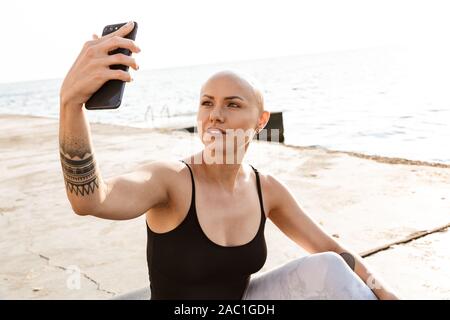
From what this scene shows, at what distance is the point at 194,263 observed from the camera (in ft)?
6.51

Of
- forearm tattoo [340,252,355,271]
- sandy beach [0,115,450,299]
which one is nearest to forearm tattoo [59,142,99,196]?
forearm tattoo [340,252,355,271]

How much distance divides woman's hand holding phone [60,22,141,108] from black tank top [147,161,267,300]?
2.59 ft

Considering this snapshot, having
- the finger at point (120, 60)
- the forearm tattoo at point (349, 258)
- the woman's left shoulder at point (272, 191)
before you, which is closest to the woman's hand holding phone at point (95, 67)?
the finger at point (120, 60)

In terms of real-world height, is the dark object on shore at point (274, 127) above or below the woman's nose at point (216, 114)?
below

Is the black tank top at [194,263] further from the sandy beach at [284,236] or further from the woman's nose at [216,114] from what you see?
the sandy beach at [284,236]

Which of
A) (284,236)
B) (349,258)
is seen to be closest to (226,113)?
(349,258)

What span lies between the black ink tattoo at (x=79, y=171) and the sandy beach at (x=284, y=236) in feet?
6.70

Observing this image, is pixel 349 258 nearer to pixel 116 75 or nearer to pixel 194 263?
pixel 194 263

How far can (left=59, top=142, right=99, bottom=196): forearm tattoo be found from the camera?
1.59 m

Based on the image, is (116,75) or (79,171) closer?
(116,75)

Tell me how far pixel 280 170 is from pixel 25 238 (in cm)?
405

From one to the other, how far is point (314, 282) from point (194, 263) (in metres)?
0.55

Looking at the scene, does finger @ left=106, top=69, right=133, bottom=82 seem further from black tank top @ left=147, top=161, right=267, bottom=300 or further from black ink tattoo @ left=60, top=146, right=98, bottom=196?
black tank top @ left=147, top=161, right=267, bottom=300

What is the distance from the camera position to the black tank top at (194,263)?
6.54ft
